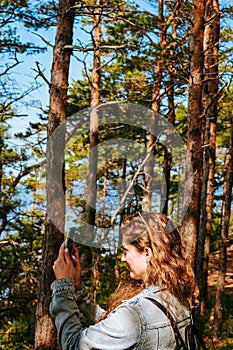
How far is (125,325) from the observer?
5.00 ft

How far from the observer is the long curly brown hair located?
1716mm

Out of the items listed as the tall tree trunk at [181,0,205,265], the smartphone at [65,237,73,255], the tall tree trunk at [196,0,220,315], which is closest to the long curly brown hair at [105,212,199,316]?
the smartphone at [65,237,73,255]

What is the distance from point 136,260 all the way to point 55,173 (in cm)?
385

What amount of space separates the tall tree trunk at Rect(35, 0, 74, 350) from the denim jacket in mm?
3776

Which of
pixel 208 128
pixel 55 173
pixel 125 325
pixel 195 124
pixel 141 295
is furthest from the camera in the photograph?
pixel 208 128

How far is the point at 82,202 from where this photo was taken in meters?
16.7

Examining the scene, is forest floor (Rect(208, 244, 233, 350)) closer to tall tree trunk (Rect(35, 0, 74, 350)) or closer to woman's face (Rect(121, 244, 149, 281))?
tall tree trunk (Rect(35, 0, 74, 350))

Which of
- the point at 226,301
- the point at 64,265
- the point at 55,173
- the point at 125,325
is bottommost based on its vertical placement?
the point at 226,301

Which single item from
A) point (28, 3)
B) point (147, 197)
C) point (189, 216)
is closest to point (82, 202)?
point (147, 197)

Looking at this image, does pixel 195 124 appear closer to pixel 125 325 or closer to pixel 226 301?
pixel 125 325

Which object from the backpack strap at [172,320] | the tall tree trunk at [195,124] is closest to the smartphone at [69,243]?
the backpack strap at [172,320]

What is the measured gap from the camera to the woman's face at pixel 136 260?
5.81 feet

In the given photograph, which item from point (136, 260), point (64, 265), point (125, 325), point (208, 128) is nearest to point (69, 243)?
point (64, 265)

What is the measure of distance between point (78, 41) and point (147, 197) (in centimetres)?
883
